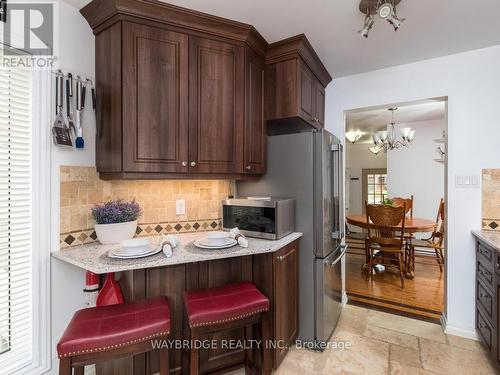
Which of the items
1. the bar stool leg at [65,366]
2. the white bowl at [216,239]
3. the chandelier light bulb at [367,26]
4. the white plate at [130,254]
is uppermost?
the chandelier light bulb at [367,26]

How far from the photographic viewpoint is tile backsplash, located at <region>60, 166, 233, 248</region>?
1609mm

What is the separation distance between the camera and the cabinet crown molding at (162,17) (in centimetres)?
154

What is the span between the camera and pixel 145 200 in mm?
1938

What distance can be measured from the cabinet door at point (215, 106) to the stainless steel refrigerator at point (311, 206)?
1.32 ft

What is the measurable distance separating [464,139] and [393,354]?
75.6 inches

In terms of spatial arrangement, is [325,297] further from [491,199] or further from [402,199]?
[402,199]

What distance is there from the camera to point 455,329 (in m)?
2.23

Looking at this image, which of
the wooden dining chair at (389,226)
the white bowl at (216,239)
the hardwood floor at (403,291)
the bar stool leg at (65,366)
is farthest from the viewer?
the wooden dining chair at (389,226)

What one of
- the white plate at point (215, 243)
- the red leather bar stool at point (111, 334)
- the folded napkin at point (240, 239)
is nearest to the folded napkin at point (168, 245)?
the white plate at point (215, 243)

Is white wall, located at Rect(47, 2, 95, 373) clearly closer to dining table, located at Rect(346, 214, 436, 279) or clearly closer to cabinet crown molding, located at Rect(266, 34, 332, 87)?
cabinet crown molding, located at Rect(266, 34, 332, 87)

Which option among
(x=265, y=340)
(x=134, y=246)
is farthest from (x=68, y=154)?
(x=265, y=340)

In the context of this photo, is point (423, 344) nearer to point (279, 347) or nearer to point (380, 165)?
point (279, 347)

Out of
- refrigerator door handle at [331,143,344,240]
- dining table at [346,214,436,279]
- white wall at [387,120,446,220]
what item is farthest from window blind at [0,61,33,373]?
white wall at [387,120,446,220]

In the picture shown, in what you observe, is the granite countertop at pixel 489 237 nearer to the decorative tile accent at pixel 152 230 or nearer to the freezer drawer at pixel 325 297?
the freezer drawer at pixel 325 297
